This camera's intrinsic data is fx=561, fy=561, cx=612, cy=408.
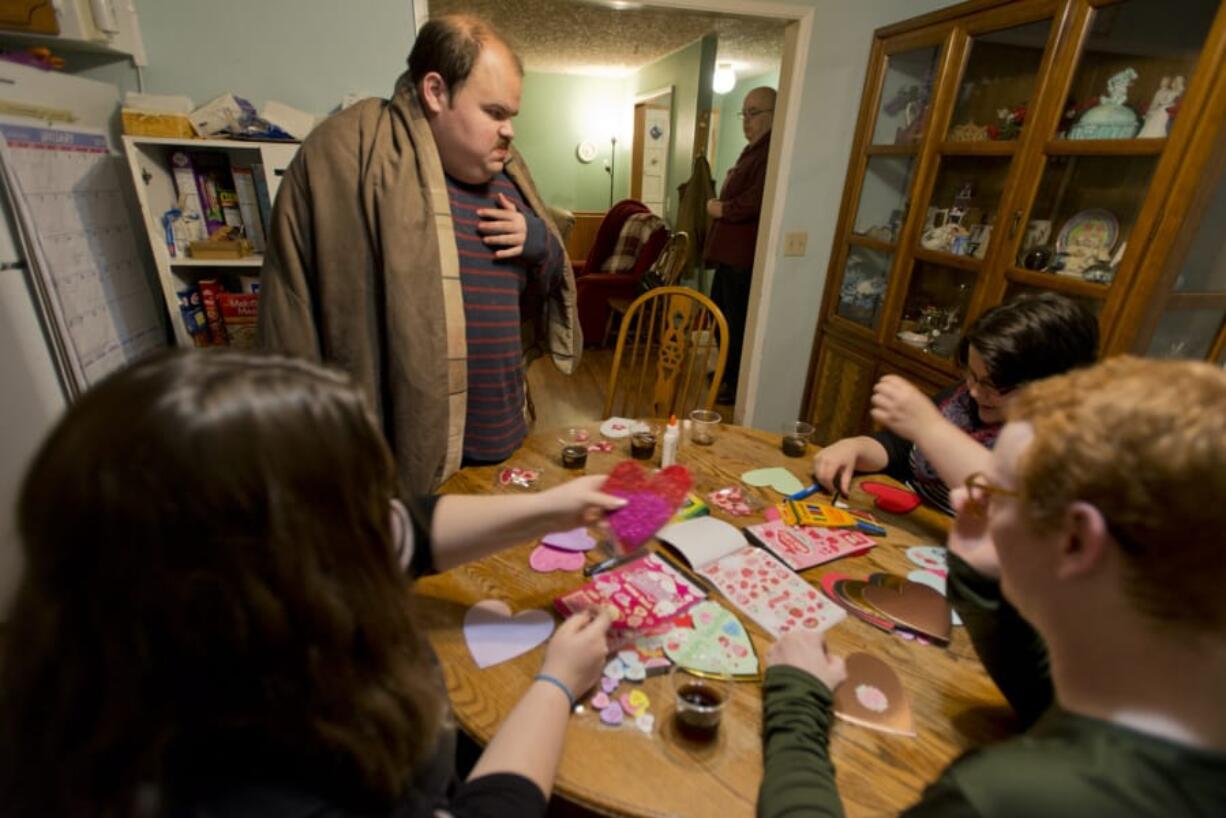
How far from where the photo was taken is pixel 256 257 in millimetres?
2111

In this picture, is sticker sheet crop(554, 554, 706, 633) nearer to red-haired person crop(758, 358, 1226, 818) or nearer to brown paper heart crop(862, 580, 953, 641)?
brown paper heart crop(862, 580, 953, 641)

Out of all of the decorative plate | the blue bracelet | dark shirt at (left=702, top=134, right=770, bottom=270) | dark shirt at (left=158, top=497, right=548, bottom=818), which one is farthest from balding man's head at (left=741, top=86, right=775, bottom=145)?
dark shirt at (left=158, top=497, right=548, bottom=818)

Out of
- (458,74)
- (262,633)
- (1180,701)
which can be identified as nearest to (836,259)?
(458,74)

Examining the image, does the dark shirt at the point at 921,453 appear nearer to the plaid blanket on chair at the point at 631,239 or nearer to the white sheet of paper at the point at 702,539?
the white sheet of paper at the point at 702,539

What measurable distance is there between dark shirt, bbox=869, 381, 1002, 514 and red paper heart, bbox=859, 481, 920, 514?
5 centimetres

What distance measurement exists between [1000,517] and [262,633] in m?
0.73

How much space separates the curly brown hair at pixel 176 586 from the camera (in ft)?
1.29

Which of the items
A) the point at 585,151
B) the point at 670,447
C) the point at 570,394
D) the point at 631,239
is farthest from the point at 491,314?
the point at 585,151

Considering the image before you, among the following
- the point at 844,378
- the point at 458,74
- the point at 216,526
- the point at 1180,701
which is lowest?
the point at 844,378

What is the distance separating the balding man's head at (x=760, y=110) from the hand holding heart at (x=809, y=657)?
3256mm

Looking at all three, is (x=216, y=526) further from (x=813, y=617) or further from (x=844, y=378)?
(x=844, y=378)

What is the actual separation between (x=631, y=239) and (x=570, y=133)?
361 centimetres

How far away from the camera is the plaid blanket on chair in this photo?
16.4 feet

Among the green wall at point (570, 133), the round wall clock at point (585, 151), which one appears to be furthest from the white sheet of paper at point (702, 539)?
the round wall clock at point (585, 151)
